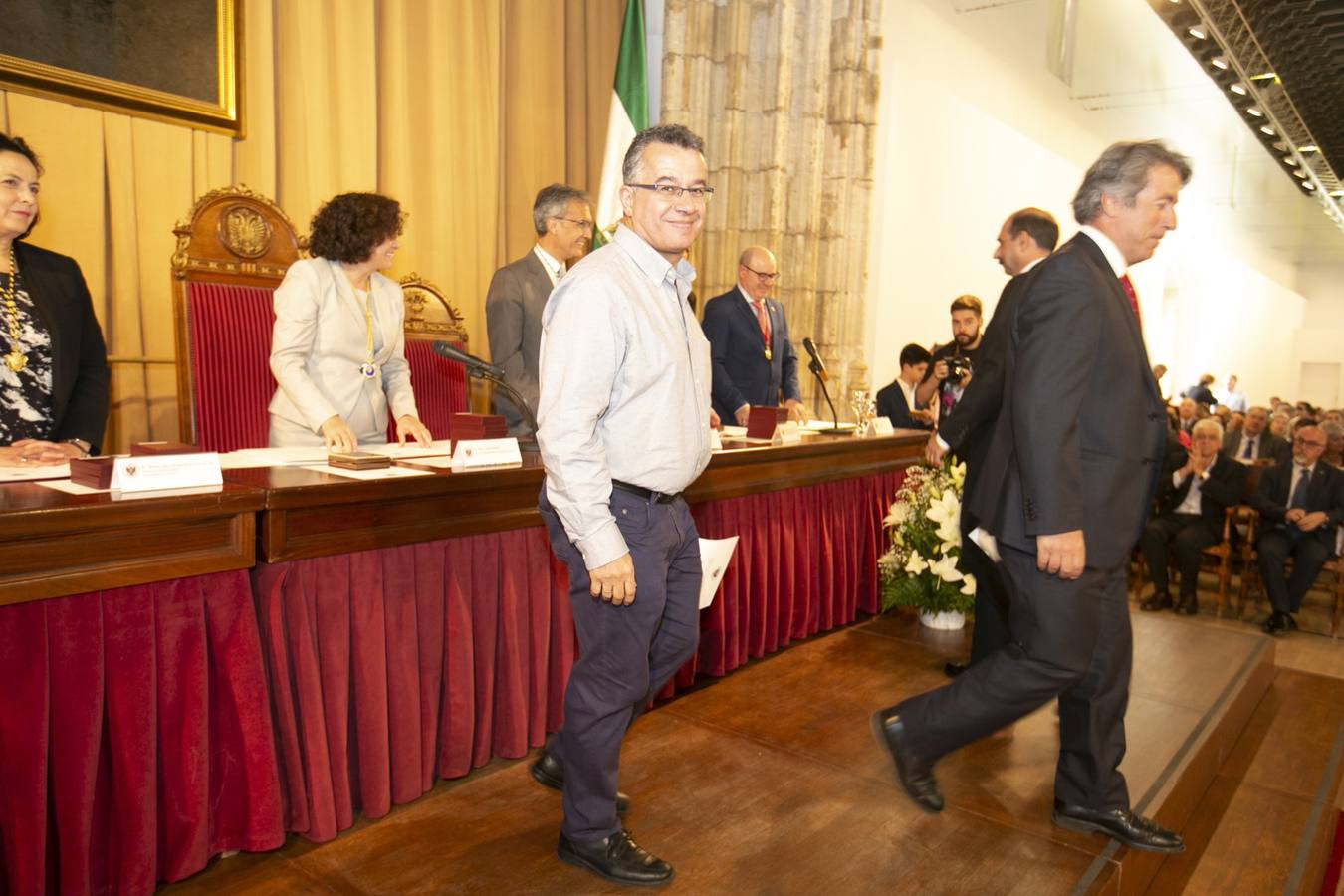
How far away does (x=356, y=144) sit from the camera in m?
3.99

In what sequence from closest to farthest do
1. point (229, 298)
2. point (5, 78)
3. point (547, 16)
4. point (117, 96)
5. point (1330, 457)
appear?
point (229, 298) < point (5, 78) < point (117, 96) < point (547, 16) < point (1330, 457)

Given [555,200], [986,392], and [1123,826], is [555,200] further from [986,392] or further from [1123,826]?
[1123,826]

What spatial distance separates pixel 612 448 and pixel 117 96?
2.91 metres

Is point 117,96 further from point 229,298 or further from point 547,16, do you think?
point 547,16

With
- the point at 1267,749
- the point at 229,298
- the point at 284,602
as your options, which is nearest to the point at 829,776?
the point at 284,602

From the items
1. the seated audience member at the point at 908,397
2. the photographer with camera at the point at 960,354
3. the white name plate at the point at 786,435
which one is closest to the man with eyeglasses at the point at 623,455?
the white name plate at the point at 786,435

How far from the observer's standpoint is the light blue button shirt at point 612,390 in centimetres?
143

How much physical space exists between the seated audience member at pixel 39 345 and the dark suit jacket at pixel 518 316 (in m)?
1.04

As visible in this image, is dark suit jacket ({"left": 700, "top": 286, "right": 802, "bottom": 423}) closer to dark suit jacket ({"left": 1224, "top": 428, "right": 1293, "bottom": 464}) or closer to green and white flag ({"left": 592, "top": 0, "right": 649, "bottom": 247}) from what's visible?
green and white flag ({"left": 592, "top": 0, "right": 649, "bottom": 247})

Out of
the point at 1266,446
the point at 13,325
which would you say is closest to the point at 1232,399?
the point at 1266,446

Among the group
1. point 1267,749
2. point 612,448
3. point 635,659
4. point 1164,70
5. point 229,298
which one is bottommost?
point 1267,749

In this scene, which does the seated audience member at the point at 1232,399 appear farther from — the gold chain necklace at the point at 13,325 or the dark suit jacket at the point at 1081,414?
the gold chain necklace at the point at 13,325

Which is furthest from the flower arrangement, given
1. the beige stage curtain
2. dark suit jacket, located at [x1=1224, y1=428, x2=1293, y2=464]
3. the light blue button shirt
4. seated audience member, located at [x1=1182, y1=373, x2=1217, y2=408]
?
seated audience member, located at [x1=1182, y1=373, x2=1217, y2=408]

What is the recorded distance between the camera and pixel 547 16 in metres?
4.65
